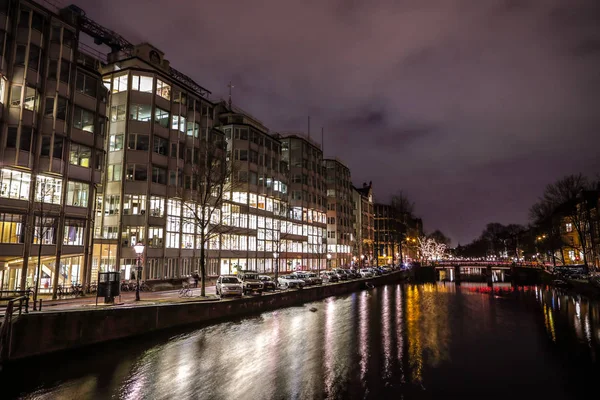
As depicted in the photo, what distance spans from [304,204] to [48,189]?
56024mm

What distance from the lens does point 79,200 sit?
37000 mm

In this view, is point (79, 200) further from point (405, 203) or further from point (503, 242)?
point (503, 242)

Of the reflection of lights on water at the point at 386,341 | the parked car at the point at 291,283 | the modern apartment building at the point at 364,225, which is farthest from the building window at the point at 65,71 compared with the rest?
the modern apartment building at the point at 364,225

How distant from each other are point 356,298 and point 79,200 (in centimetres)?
3436

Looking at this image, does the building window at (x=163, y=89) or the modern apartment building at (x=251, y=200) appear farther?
the modern apartment building at (x=251, y=200)

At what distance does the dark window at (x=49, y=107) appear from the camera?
112 ft

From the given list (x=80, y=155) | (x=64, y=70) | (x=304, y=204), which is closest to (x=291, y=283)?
(x=80, y=155)

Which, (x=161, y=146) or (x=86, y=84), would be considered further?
(x=161, y=146)

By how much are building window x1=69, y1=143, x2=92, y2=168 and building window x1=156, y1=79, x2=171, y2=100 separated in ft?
46.3

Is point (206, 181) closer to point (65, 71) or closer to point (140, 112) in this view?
point (140, 112)

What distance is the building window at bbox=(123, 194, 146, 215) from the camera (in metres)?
45.0

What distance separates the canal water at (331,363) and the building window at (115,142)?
89.3 feet

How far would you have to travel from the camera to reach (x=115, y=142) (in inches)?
1813

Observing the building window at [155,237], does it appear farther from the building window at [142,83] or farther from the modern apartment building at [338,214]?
the modern apartment building at [338,214]
